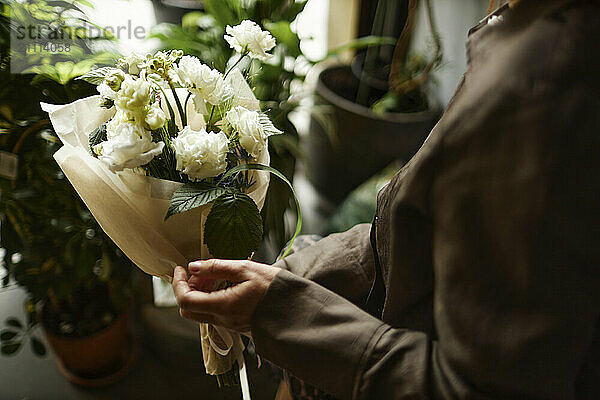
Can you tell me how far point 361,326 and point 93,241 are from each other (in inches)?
28.3

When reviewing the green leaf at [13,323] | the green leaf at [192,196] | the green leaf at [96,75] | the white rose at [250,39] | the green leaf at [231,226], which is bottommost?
the green leaf at [13,323]

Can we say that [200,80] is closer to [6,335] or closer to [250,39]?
[250,39]

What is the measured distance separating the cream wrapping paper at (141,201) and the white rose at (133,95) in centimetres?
10

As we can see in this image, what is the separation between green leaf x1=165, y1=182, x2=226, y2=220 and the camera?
698 mm

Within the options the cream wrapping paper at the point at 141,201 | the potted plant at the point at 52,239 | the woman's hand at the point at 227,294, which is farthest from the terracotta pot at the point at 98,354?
the woman's hand at the point at 227,294

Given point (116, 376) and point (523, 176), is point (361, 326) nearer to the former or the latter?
point (523, 176)

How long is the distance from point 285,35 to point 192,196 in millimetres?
834

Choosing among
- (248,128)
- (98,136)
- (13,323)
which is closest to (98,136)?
(98,136)

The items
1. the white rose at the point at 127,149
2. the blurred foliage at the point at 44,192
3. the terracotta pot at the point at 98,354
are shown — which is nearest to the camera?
the white rose at the point at 127,149

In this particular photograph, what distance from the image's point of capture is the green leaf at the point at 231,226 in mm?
732

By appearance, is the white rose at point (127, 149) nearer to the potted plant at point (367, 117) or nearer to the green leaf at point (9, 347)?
the green leaf at point (9, 347)

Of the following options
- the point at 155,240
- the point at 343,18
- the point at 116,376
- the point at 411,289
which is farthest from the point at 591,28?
the point at 343,18

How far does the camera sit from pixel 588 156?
21.4 inches

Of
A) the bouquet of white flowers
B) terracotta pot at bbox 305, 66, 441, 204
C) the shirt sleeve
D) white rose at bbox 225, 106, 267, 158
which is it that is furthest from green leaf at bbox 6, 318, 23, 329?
terracotta pot at bbox 305, 66, 441, 204
